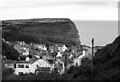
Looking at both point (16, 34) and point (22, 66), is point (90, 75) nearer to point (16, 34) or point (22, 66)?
point (22, 66)

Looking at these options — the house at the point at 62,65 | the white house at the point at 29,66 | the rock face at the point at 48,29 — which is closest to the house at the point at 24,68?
the white house at the point at 29,66

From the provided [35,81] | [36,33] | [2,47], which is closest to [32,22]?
[36,33]

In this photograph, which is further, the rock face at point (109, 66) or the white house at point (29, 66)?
the white house at point (29, 66)

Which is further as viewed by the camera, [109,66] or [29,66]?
[29,66]

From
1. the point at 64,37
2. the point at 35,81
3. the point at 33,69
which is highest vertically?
the point at 35,81

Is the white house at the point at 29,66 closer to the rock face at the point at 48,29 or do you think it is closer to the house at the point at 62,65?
the house at the point at 62,65

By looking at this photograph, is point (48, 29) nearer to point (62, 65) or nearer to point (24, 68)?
point (62, 65)

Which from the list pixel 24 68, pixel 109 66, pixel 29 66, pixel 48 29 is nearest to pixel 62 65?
pixel 29 66

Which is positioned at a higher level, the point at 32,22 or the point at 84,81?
the point at 84,81
